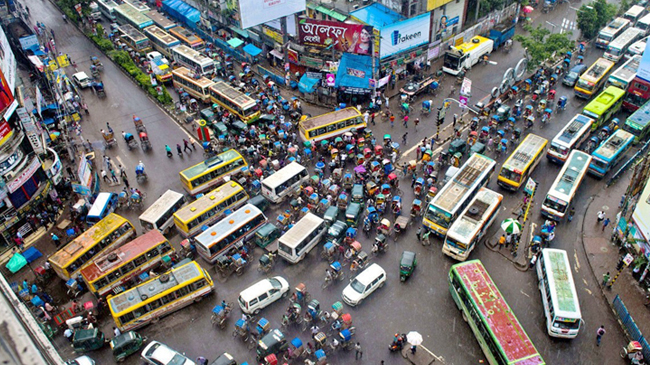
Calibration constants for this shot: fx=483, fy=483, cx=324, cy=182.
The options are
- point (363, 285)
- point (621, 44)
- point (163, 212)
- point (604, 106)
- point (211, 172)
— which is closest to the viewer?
point (363, 285)

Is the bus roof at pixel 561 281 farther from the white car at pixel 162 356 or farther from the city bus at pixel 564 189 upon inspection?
the white car at pixel 162 356

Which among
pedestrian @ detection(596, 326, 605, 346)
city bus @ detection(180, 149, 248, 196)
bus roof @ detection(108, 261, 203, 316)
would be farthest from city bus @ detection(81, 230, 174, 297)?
pedestrian @ detection(596, 326, 605, 346)

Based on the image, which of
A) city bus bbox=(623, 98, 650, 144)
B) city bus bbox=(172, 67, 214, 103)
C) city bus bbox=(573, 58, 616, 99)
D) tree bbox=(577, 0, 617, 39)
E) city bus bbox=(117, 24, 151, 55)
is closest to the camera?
city bus bbox=(623, 98, 650, 144)

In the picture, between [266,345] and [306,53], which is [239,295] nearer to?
[266,345]

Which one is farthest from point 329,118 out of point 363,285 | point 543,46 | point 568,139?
point 543,46

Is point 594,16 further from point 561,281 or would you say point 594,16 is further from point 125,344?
point 125,344

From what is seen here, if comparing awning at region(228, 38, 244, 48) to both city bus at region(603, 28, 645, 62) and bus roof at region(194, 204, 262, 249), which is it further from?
city bus at region(603, 28, 645, 62)

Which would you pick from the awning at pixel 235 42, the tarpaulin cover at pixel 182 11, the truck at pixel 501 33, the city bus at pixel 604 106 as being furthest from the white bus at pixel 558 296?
the tarpaulin cover at pixel 182 11
